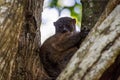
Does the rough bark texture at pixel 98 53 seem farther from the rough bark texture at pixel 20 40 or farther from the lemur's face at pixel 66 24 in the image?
the lemur's face at pixel 66 24

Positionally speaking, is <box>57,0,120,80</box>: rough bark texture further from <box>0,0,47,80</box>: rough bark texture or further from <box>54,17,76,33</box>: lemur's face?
<box>54,17,76,33</box>: lemur's face

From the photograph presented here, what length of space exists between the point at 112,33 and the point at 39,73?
108 centimetres

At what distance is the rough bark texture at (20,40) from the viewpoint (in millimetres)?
2617

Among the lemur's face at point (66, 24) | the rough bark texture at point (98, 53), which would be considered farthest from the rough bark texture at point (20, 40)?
the lemur's face at point (66, 24)

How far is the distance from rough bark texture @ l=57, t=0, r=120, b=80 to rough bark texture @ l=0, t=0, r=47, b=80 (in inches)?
17.3

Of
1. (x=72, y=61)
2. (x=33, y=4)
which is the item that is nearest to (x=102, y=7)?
(x=33, y=4)

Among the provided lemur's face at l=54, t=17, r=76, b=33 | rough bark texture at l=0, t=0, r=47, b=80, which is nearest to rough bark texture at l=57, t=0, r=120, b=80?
rough bark texture at l=0, t=0, r=47, b=80

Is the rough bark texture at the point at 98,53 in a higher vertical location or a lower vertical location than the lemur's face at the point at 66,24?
higher

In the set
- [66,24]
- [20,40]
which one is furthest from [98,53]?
[66,24]

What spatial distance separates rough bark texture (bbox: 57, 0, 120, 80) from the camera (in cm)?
232

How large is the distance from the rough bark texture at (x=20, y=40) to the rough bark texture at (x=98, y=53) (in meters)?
0.44

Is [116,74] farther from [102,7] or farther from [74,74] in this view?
[102,7]

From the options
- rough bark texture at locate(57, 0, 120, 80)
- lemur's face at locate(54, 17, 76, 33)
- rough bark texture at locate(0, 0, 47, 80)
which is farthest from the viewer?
lemur's face at locate(54, 17, 76, 33)

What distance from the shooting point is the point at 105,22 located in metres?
2.48
